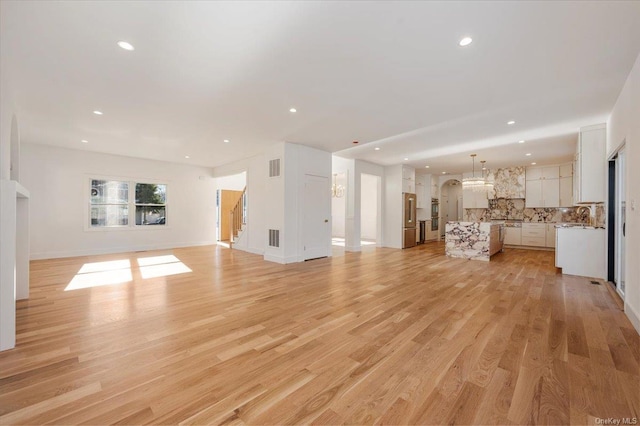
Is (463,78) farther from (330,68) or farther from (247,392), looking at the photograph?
(247,392)

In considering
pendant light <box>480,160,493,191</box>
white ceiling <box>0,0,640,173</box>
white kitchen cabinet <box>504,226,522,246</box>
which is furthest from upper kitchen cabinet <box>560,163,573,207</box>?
white ceiling <box>0,0,640,173</box>

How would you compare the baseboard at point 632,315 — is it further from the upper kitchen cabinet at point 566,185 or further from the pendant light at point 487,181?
the upper kitchen cabinet at point 566,185

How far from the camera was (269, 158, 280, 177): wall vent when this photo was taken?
20.7 feet

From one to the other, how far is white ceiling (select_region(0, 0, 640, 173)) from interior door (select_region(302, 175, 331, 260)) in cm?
168

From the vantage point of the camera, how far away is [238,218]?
9008 mm

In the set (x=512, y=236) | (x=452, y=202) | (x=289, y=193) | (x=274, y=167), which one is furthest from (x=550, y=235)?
(x=274, y=167)

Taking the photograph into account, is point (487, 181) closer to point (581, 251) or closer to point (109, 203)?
point (581, 251)

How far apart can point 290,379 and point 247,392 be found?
300 mm

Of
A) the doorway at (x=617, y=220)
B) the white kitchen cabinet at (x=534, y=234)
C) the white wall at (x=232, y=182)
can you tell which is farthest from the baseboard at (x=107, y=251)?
the white kitchen cabinet at (x=534, y=234)

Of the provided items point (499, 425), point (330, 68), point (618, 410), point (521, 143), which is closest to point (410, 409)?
point (499, 425)

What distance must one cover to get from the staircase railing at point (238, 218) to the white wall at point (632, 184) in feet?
27.0

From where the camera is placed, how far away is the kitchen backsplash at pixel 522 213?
27.7 feet

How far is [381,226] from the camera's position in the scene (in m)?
9.23

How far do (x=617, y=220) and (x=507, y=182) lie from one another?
5.37 m
